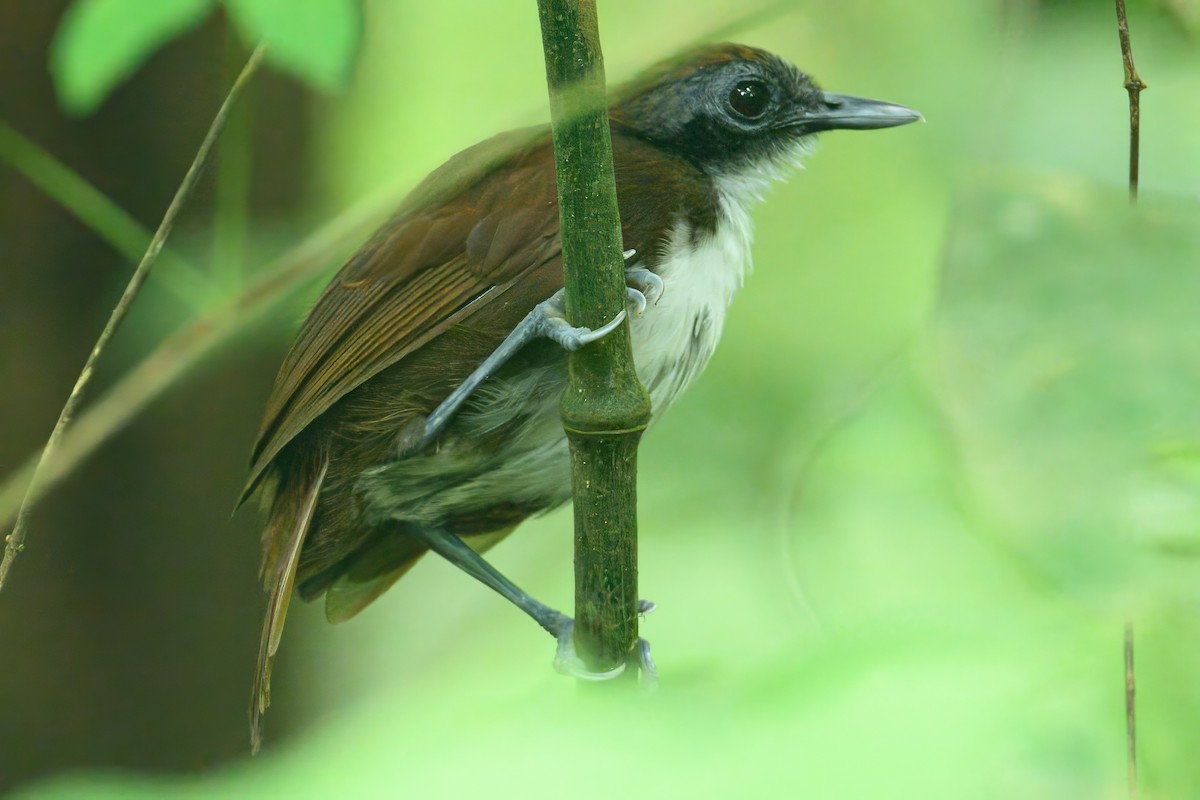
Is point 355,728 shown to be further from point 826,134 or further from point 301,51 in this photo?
point 826,134

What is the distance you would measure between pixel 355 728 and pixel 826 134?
200 cm

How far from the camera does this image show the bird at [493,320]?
193 centimetres

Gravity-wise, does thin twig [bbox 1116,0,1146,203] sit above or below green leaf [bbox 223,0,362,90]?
below

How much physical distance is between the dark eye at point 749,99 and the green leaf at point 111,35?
110cm

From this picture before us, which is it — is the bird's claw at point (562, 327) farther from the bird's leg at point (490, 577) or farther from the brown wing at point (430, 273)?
the bird's leg at point (490, 577)

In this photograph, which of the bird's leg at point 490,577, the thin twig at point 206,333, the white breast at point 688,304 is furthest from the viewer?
the bird's leg at point 490,577

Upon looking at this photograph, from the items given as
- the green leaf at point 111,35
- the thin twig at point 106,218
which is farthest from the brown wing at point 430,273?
the green leaf at point 111,35

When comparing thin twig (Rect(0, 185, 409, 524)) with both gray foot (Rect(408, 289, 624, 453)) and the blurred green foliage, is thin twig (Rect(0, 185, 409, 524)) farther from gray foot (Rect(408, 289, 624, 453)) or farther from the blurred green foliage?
gray foot (Rect(408, 289, 624, 453))

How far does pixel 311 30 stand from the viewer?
3.71ft

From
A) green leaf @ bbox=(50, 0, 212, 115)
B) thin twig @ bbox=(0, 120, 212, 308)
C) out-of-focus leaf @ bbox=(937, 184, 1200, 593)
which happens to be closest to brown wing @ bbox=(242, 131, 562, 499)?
thin twig @ bbox=(0, 120, 212, 308)

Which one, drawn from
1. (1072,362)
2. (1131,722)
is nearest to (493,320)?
(1072,362)

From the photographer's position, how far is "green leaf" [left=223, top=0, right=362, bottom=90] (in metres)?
1.13

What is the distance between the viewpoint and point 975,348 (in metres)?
0.90

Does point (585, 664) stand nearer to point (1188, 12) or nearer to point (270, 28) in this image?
point (270, 28)
